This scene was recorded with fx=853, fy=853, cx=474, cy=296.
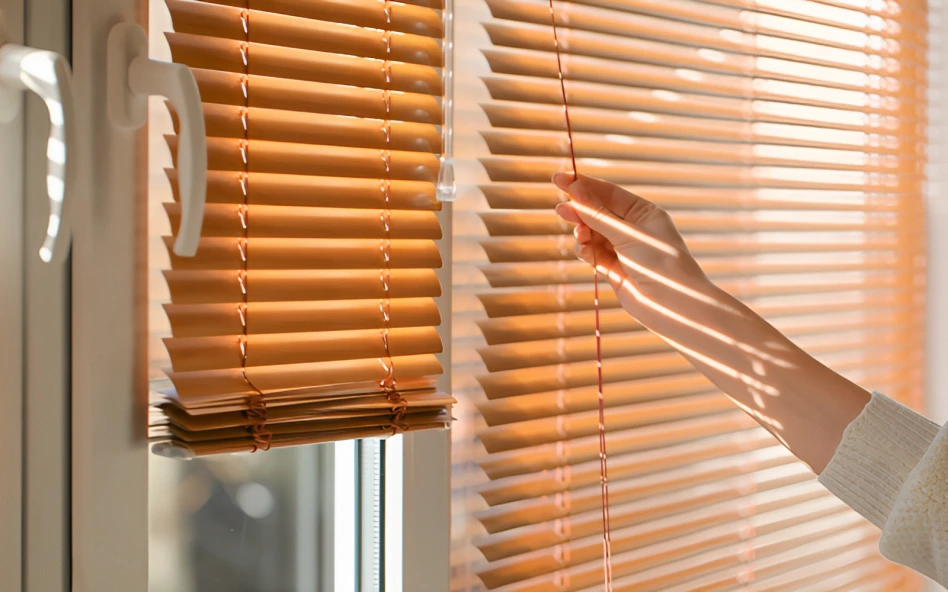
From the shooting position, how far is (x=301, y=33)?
85 cm

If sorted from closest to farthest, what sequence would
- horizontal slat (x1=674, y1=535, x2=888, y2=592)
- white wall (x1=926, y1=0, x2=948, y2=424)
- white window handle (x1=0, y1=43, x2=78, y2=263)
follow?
white window handle (x1=0, y1=43, x2=78, y2=263) < horizontal slat (x1=674, y1=535, x2=888, y2=592) < white wall (x1=926, y1=0, x2=948, y2=424)

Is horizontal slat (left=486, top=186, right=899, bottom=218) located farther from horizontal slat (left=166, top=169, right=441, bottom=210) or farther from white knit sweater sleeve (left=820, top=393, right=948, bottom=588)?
white knit sweater sleeve (left=820, top=393, right=948, bottom=588)

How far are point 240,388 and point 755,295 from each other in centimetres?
86

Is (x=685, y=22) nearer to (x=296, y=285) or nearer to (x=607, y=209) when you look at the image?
(x=607, y=209)

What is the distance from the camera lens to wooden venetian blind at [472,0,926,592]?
41.4 inches

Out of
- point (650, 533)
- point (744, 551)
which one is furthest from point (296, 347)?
point (744, 551)

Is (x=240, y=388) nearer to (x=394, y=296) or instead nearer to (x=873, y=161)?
(x=394, y=296)

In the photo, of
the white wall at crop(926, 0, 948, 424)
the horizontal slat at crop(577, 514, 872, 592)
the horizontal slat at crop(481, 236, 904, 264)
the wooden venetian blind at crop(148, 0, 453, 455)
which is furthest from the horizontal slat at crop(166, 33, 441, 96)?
the white wall at crop(926, 0, 948, 424)

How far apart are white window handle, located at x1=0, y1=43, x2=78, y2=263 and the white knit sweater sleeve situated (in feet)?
2.38

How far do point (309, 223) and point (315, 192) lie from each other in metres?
0.03

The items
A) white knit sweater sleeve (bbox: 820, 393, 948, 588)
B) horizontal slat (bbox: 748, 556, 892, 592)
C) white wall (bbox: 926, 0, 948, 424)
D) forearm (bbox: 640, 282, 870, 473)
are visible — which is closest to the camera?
white knit sweater sleeve (bbox: 820, 393, 948, 588)

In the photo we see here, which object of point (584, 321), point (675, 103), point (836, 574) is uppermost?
point (675, 103)

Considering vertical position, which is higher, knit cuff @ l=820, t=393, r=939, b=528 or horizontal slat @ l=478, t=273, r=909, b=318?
horizontal slat @ l=478, t=273, r=909, b=318

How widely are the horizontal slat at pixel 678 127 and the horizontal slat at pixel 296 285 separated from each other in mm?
229
